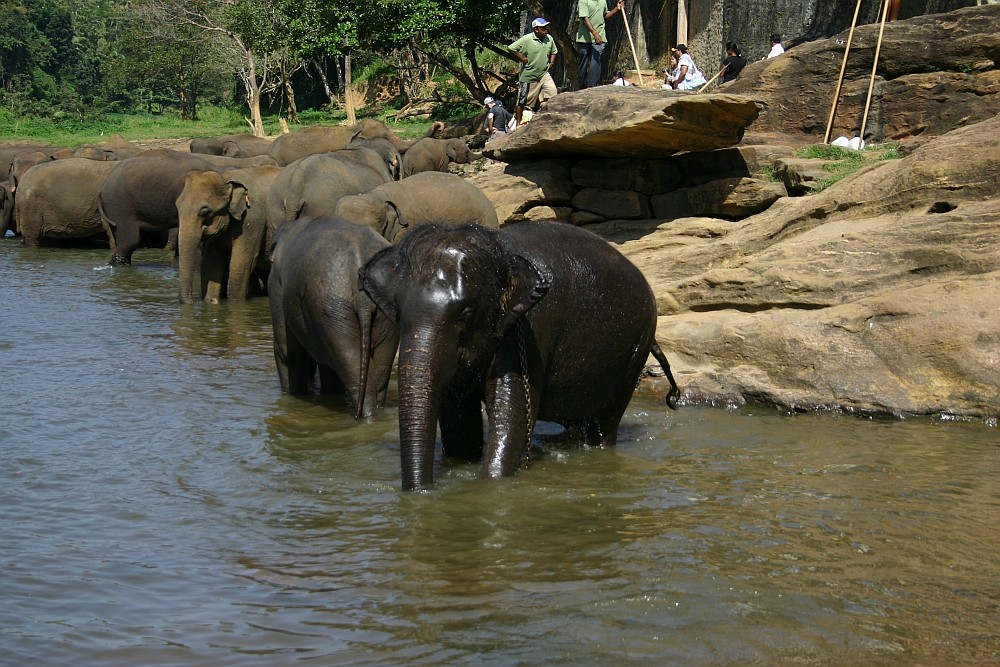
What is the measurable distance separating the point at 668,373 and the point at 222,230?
795cm

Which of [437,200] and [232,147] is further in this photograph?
[232,147]

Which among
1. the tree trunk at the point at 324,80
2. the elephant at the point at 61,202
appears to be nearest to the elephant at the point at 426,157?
the elephant at the point at 61,202

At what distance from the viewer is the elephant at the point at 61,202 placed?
20.8m

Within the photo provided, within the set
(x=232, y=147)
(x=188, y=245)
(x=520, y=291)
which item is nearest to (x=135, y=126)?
(x=232, y=147)

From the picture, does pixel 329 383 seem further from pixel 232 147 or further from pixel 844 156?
pixel 232 147

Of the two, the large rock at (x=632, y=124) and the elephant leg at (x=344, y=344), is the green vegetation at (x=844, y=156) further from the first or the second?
the elephant leg at (x=344, y=344)

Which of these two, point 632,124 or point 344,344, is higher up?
point 632,124

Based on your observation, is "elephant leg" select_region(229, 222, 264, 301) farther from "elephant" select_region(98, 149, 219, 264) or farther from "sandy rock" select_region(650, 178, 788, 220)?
"sandy rock" select_region(650, 178, 788, 220)

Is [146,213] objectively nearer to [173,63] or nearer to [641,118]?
[641,118]

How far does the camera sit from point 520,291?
5523 mm

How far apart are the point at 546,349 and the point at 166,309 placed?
8.70 m

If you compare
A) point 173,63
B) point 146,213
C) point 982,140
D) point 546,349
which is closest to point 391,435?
point 546,349

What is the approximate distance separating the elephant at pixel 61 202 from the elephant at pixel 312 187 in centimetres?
798

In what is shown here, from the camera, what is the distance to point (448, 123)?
106 ft
